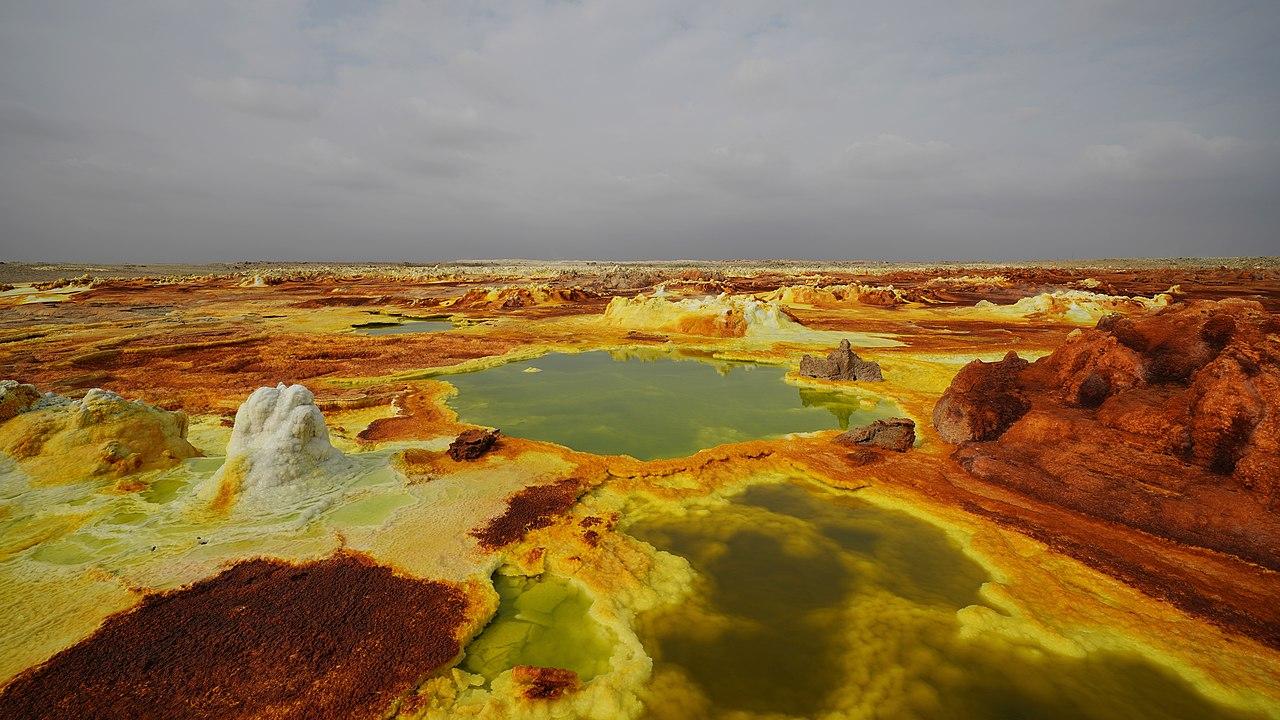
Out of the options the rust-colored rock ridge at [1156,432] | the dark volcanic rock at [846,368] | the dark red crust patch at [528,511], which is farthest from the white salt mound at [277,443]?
the dark volcanic rock at [846,368]

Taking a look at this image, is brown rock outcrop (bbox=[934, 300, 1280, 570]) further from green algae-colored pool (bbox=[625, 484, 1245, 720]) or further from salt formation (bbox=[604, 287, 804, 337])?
salt formation (bbox=[604, 287, 804, 337])

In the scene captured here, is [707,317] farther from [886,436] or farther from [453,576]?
[453,576]

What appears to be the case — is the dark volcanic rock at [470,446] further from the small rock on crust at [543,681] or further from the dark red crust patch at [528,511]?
the small rock on crust at [543,681]

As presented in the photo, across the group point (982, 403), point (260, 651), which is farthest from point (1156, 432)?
point (260, 651)

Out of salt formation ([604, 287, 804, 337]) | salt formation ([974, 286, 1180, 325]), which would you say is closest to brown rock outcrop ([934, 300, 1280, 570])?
salt formation ([604, 287, 804, 337])

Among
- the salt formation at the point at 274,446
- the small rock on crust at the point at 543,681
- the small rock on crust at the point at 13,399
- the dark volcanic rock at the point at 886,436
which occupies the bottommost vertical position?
the small rock on crust at the point at 543,681

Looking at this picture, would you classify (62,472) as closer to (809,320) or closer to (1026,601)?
(1026,601)
